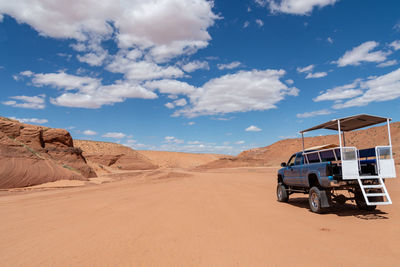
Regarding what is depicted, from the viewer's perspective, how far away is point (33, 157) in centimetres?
2131

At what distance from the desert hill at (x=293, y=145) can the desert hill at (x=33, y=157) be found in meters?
32.8

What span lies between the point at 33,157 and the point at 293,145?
59128mm

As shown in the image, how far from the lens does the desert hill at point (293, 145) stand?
5109 centimetres

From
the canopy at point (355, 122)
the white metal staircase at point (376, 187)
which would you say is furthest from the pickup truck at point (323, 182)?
the canopy at point (355, 122)

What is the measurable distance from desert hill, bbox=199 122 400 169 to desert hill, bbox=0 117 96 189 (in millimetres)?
32831

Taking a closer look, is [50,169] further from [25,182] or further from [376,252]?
[376,252]

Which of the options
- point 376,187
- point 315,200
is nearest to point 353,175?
point 376,187

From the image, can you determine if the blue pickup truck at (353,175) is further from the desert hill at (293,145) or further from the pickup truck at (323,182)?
the desert hill at (293,145)

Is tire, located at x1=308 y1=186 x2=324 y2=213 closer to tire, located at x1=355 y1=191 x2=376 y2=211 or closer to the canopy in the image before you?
tire, located at x1=355 y1=191 x2=376 y2=211

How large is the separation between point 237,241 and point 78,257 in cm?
302

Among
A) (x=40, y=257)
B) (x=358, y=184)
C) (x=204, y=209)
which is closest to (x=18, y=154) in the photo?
(x=204, y=209)

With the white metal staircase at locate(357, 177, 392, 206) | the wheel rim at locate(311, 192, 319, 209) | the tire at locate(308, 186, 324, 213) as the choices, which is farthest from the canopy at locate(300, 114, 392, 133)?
the wheel rim at locate(311, 192, 319, 209)

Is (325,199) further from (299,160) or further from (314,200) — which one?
(299,160)

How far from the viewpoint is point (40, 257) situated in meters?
4.89
